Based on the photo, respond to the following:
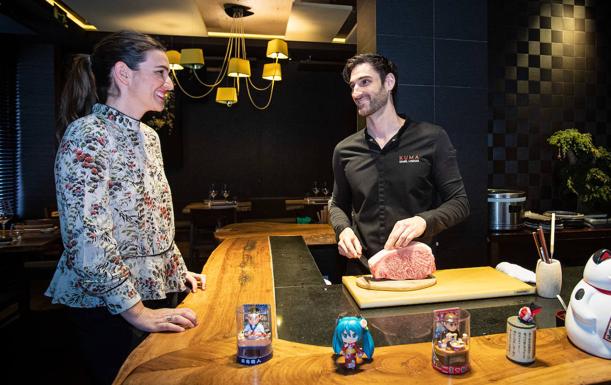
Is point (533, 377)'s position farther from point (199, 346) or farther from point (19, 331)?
point (19, 331)

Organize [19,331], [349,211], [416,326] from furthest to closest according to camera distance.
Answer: [19,331]
[349,211]
[416,326]

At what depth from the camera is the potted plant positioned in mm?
3664

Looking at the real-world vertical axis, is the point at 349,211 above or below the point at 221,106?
below

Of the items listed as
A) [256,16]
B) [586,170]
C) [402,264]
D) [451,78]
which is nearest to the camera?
[402,264]

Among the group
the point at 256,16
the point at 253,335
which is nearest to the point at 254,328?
the point at 253,335

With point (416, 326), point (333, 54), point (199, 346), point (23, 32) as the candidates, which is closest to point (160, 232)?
point (199, 346)

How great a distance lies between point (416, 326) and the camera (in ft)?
4.39

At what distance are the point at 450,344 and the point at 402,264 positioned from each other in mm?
642

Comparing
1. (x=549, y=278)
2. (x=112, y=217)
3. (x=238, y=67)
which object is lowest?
(x=549, y=278)

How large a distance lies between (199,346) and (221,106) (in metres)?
6.87

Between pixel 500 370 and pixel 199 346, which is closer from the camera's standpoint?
pixel 500 370

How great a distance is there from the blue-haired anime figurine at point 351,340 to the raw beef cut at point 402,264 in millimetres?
615

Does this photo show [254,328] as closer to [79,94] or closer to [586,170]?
[79,94]

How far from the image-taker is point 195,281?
173 centimetres
